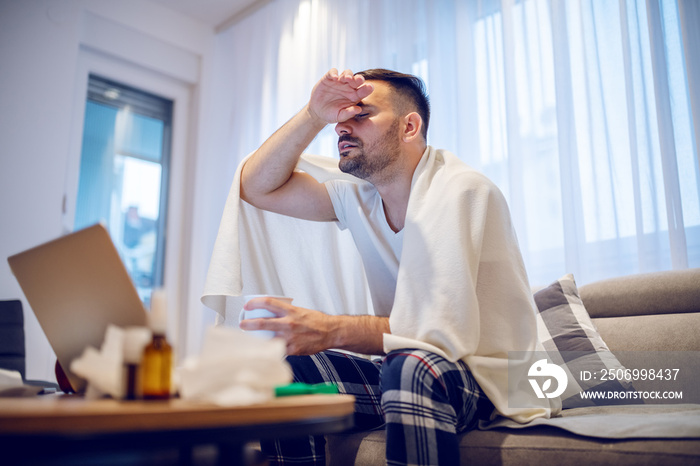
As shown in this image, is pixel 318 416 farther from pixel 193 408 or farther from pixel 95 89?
pixel 95 89

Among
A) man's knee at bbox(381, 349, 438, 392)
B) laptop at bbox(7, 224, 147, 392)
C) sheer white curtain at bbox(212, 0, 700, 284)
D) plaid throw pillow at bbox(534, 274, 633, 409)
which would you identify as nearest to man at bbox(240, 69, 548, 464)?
man's knee at bbox(381, 349, 438, 392)

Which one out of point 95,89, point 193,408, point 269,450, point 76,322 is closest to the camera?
point 193,408

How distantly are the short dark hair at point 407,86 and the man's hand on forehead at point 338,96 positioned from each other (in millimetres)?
151

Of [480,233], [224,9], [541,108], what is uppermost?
[224,9]

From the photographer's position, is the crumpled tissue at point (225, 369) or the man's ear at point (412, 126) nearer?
the crumpled tissue at point (225, 369)

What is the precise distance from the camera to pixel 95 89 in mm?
3600

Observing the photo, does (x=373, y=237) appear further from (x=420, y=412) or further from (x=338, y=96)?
(x=420, y=412)

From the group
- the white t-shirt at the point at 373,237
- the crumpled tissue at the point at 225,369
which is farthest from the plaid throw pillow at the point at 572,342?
the crumpled tissue at the point at 225,369

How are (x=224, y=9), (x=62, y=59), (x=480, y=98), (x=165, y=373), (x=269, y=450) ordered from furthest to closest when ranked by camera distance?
1. (x=224, y=9)
2. (x=62, y=59)
3. (x=480, y=98)
4. (x=269, y=450)
5. (x=165, y=373)

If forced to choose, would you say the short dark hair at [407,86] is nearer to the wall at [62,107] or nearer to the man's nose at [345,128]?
the man's nose at [345,128]

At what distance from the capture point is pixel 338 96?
1562mm

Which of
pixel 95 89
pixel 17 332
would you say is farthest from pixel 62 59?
pixel 17 332

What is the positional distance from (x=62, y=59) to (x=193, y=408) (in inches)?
130

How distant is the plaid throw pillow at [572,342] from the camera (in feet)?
4.78
